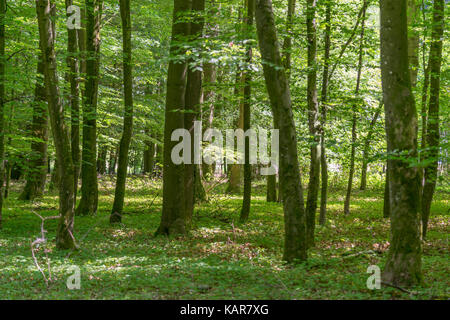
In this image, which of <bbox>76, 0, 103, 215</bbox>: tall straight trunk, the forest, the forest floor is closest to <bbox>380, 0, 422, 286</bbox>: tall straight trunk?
the forest

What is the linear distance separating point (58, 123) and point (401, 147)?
637 centimetres

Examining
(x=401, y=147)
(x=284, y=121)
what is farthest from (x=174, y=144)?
(x=401, y=147)

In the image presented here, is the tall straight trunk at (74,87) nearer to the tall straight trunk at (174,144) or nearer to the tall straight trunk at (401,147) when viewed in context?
the tall straight trunk at (174,144)

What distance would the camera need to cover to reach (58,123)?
27.3 feet

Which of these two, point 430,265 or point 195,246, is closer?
point 430,265

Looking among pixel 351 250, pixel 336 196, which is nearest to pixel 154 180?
pixel 336 196

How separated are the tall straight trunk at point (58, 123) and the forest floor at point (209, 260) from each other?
0.68 meters

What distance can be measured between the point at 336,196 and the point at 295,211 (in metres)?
15.6

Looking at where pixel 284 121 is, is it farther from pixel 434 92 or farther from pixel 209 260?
pixel 434 92

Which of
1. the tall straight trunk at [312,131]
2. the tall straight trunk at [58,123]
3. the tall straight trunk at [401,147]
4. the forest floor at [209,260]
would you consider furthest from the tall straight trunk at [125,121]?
the tall straight trunk at [401,147]

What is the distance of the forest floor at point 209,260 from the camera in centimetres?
587

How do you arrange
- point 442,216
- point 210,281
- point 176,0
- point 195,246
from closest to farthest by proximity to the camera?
1. point 210,281
2. point 195,246
3. point 176,0
4. point 442,216

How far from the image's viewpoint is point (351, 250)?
9.12m
